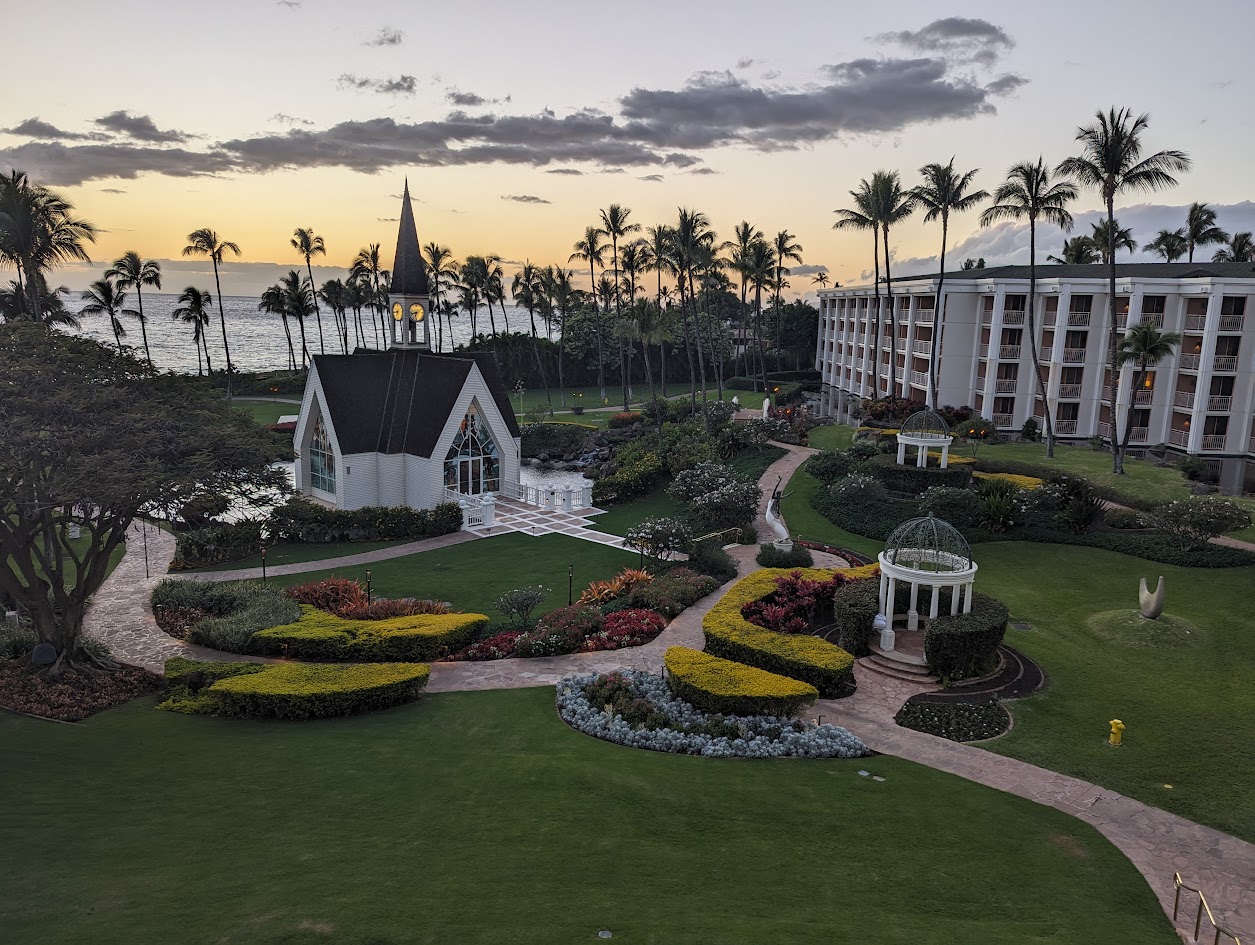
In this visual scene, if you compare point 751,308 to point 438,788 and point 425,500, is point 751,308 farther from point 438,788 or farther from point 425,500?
point 438,788

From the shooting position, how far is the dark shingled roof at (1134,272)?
47844 mm

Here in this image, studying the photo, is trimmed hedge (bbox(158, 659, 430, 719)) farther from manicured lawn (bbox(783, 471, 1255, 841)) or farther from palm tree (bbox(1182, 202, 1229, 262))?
palm tree (bbox(1182, 202, 1229, 262))

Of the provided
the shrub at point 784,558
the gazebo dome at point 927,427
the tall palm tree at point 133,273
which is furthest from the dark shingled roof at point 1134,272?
the tall palm tree at point 133,273

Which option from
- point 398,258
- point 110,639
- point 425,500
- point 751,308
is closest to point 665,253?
point 398,258

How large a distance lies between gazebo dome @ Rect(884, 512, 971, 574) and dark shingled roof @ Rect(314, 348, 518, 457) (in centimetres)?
2458

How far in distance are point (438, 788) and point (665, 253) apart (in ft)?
153

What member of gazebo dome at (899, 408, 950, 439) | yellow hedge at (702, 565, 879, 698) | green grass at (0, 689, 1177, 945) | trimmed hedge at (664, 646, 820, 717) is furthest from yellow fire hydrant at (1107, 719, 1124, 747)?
gazebo dome at (899, 408, 950, 439)

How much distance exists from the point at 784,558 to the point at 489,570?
1143 cm

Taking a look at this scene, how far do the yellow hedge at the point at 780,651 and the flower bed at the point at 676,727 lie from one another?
1.98 metres

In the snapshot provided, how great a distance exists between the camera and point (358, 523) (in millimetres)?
36406

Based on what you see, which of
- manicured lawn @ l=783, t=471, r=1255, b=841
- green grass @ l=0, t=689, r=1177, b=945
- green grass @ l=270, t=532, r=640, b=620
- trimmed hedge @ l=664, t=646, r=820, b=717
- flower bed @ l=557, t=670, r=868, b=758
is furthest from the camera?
green grass @ l=270, t=532, r=640, b=620

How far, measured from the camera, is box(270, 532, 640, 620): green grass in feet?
92.6

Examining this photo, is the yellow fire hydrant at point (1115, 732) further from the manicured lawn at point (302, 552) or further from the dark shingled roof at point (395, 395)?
the dark shingled roof at point (395, 395)

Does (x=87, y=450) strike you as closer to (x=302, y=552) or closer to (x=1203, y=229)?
(x=302, y=552)
